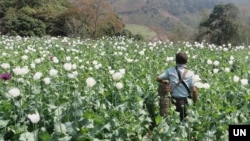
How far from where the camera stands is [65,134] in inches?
216

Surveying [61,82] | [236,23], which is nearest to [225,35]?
[236,23]

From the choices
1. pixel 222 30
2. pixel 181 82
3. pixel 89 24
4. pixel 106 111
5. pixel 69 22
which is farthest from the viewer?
pixel 222 30

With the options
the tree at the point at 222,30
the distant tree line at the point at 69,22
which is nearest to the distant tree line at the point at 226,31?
the tree at the point at 222,30

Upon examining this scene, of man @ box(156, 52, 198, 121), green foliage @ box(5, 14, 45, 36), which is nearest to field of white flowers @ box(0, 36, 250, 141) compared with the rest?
man @ box(156, 52, 198, 121)

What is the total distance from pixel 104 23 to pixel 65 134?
37231 millimetres

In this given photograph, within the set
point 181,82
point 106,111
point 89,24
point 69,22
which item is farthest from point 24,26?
point 106,111

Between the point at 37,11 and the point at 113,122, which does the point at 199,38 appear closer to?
the point at 37,11

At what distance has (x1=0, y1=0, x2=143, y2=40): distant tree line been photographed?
39.9 meters

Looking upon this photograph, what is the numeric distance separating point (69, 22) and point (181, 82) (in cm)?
3395

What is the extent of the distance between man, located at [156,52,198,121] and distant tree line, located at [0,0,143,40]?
30.7m

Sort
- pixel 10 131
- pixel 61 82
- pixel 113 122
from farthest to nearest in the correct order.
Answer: pixel 61 82
pixel 10 131
pixel 113 122

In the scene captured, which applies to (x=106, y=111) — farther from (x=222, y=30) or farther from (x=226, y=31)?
(x=222, y=30)

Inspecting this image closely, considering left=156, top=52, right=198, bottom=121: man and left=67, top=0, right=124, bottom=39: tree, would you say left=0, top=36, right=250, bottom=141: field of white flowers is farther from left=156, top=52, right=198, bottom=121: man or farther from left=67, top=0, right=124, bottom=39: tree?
left=67, top=0, right=124, bottom=39: tree

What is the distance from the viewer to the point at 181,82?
7.91 metres
